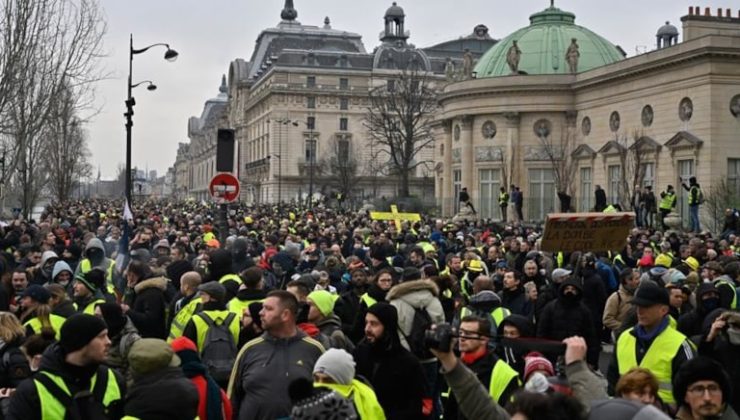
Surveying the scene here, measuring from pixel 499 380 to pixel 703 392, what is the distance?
1541 millimetres

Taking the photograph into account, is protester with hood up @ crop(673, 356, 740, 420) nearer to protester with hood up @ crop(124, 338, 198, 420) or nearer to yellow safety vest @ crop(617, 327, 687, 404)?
yellow safety vest @ crop(617, 327, 687, 404)

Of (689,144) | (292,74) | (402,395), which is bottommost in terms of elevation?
(402,395)

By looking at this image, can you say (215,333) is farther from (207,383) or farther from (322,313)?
(207,383)

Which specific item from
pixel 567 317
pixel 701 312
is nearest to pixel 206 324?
pixel 567 317

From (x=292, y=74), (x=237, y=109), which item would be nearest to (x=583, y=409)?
(x=292, y=74)

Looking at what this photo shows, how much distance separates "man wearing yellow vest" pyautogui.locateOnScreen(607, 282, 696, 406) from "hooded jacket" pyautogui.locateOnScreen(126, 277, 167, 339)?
4582mm

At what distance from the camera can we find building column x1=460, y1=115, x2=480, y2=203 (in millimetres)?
55438

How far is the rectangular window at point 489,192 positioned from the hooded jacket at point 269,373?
48185mm

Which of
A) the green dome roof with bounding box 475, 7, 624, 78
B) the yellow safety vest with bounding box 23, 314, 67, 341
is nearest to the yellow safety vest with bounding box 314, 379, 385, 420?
the yellow safety vest with bounding box 23, 314, 67, 341

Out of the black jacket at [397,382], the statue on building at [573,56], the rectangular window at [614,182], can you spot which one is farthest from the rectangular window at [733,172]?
the black jacket at [397,382]

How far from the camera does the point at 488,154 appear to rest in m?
54.5

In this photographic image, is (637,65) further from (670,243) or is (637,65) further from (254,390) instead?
(254,390)

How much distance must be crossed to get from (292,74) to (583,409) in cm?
10199

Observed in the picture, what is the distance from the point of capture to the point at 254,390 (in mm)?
6250
